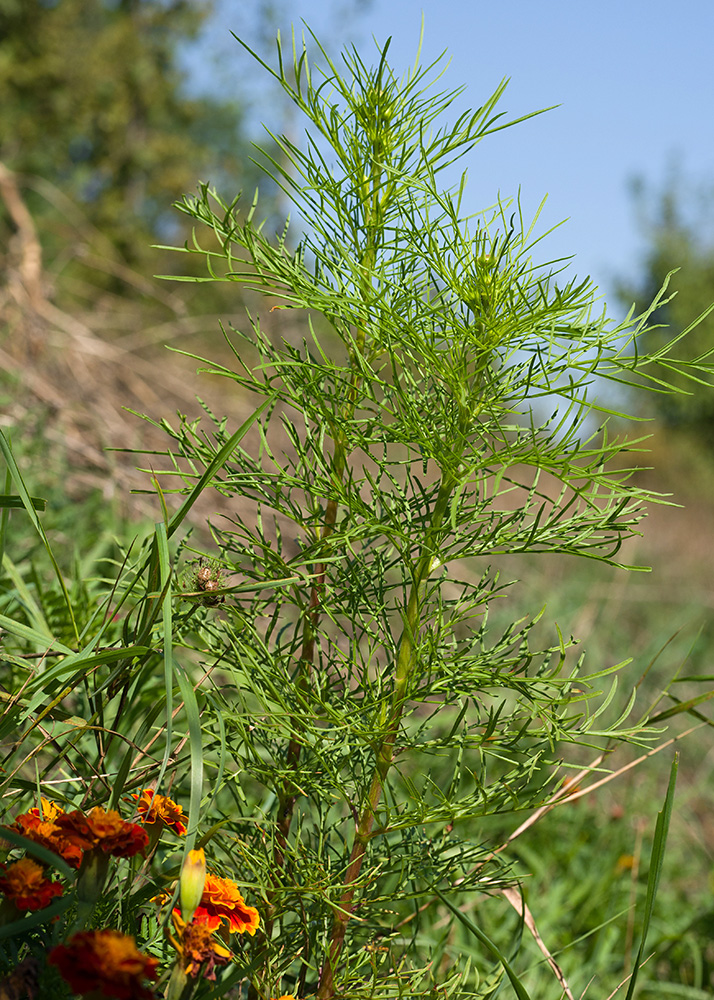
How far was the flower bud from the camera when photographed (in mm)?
683

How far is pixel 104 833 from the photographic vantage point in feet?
2.43

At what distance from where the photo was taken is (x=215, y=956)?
0.77 meters

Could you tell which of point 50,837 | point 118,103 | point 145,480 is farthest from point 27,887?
point 118,103

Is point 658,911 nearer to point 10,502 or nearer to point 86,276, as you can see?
point 10,502

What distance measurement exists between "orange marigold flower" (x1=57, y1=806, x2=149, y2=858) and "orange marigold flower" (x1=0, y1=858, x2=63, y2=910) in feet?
0.13

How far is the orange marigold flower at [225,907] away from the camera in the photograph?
0.76 m

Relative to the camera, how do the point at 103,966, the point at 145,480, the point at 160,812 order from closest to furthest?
the point at 103,966, the point at 160,812, the point at 145,480

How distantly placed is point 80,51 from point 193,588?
18090 millimetres

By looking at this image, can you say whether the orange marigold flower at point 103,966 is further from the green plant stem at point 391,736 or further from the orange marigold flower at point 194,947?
the green plant stem at point 391,736

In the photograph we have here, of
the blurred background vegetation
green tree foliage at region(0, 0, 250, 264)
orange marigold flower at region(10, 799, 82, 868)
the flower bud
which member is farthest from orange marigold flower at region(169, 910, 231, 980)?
green tree foliage at region(0, 0, 250, 264)

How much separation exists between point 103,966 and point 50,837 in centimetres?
19

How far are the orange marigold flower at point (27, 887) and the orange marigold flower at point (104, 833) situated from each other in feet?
0.13

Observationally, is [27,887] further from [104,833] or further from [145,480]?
[145,480]

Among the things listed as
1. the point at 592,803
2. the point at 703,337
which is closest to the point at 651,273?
the point at 703,337
